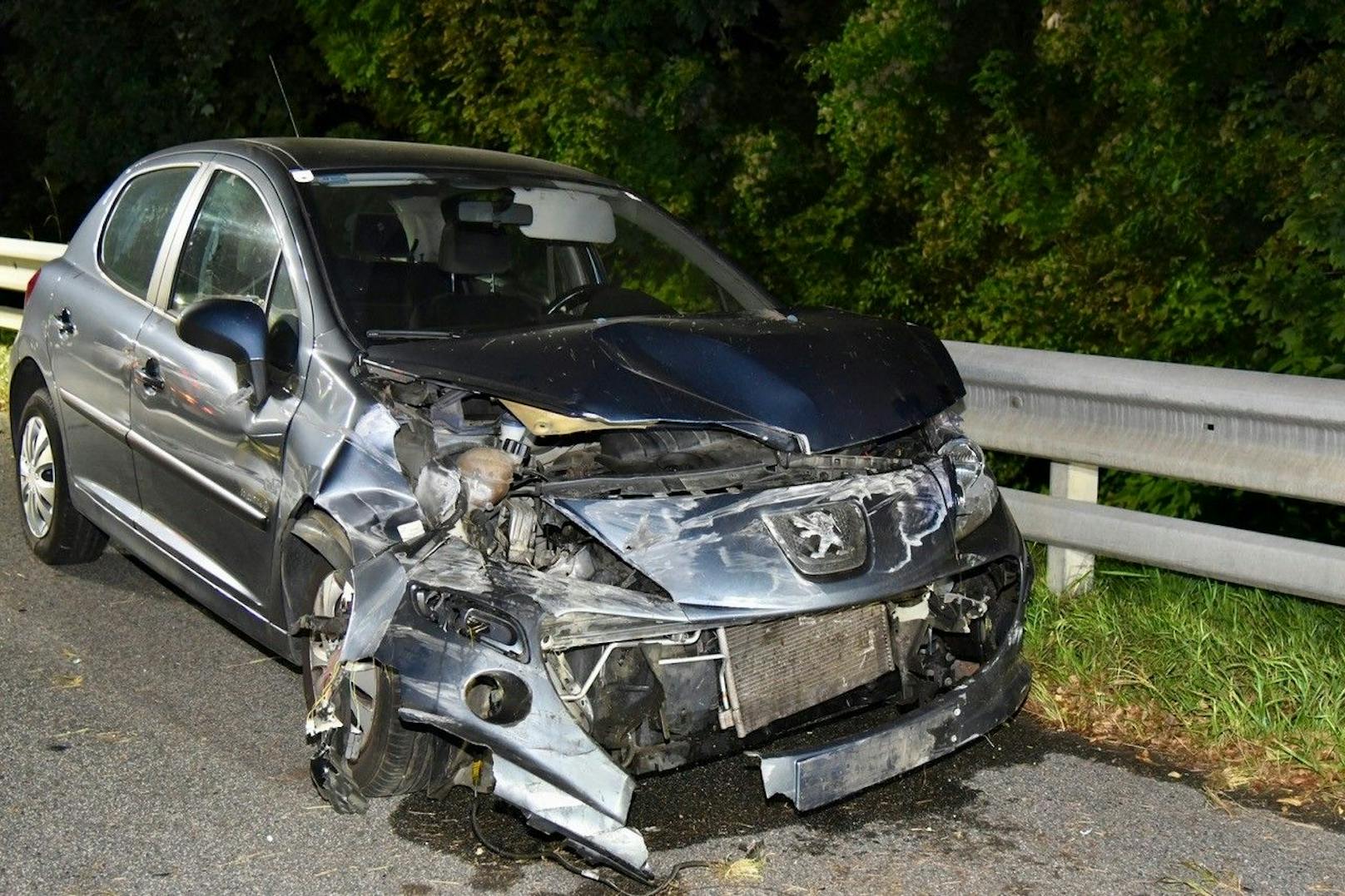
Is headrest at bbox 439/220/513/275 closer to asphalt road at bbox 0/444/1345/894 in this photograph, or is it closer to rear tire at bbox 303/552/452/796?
rear tire at bbox 303/552/452/796

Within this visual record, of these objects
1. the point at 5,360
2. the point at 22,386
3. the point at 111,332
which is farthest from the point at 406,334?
the point at 5,360

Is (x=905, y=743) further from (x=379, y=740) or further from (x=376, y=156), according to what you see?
(x=376, y=156)

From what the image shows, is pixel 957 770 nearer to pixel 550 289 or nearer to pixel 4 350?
pixel 550 289

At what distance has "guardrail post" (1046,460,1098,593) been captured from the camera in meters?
5.84

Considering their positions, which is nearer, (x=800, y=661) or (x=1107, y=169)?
(x=800, y=661)

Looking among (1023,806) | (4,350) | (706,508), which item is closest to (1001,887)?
(1023,806)

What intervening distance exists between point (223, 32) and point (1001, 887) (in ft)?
41.9

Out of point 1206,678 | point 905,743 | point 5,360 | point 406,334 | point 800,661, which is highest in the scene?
point 406,334

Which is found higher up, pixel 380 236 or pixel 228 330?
pixel 380 236

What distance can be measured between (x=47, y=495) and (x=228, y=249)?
76.8 inches

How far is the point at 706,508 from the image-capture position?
13.5 feet

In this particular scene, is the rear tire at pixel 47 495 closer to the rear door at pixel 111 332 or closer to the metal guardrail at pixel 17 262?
the rear door at pixel 111 332

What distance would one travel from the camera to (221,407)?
503 centimetres

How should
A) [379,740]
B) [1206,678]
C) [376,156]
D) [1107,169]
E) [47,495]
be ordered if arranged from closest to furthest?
[379,740] < [1206,678] < [376,156] < [47,495] < [1107,169]
